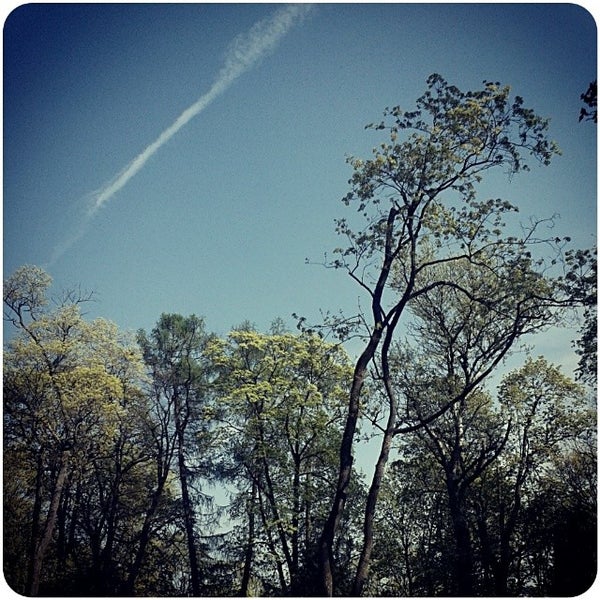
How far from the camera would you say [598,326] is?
9.71 metres

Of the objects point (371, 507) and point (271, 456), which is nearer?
point (371, 507)

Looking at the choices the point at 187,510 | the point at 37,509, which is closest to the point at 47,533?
the point at 37,509

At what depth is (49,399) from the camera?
14.4 metres

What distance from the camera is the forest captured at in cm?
1363

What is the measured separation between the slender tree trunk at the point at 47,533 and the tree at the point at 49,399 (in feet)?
0.08

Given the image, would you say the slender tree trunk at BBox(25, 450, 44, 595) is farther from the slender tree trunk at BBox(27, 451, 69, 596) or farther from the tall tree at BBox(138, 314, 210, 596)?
the tall tree at BBox(138, 314, 210, 596)

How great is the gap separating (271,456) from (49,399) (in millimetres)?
5878

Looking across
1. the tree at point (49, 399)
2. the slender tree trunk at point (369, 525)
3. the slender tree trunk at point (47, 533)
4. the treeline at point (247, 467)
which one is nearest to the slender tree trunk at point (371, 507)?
the slender tree trunk at point (369, 525)

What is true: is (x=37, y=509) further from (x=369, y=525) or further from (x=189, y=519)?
(x=369, y=525)

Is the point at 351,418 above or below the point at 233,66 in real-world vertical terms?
below

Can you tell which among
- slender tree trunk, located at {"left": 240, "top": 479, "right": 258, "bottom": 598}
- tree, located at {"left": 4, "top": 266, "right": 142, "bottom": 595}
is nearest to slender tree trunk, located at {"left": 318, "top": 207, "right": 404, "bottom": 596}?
slender tree trunk, located at {"left": 240, "top": 479, "right": 258, "bottom": 598}

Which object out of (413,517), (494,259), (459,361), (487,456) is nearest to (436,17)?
(494,259)

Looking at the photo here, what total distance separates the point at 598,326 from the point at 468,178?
3421 mm

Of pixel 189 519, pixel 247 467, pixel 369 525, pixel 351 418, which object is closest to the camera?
pixel 369 525
